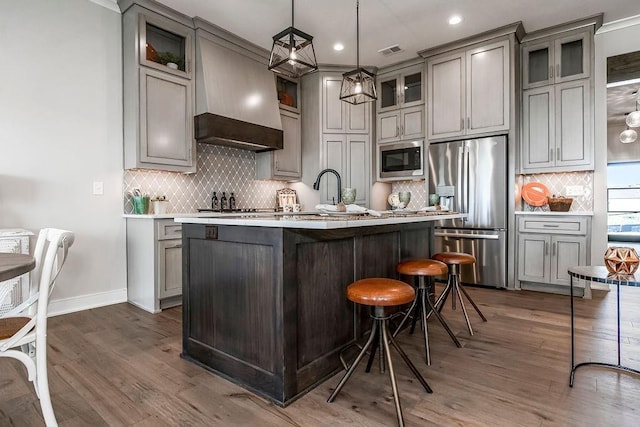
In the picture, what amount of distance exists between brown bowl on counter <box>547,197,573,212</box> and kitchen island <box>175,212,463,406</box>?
8.85 ft

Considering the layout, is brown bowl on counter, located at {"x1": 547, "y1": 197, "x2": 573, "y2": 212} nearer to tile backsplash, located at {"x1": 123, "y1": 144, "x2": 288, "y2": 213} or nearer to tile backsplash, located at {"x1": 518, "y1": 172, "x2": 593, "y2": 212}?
tile backsplash, located at {"x1": 518, "y1": 172, "x2": 593, "y2": 212}

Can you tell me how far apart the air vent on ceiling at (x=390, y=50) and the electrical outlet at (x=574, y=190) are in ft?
8.80

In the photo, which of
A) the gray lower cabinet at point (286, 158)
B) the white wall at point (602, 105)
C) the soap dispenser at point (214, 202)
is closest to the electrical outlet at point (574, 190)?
the white wall at point (602, 105)

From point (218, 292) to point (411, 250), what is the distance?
5.24 ft

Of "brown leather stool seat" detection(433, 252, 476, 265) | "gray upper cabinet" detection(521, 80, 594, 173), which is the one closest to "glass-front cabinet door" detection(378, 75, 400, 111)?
"gray upper cabinet" detection(521, 80, 594, 173)

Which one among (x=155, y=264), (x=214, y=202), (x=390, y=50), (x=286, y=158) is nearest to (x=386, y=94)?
(x=390, y=50)

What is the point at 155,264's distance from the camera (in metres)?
3.18

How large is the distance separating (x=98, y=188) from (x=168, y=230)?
0.84 metres

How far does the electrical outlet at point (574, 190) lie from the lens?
13.4 ft

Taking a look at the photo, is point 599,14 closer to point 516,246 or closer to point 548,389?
point 516,246

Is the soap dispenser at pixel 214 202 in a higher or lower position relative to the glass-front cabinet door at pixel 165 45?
lower

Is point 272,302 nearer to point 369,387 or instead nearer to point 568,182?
point 369,387

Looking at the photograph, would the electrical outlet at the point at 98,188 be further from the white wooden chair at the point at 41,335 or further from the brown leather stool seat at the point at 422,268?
the brown leather stool seat at the point at 422,268

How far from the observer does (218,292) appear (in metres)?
1.98
